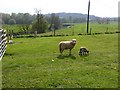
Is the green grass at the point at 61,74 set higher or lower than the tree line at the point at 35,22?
lower

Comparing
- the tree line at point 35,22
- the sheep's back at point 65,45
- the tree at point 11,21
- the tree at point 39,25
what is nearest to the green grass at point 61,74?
the sheep's back at point 65,45

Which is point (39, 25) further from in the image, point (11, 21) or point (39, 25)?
point (11, 21)

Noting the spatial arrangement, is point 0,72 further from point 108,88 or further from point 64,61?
point 108,88

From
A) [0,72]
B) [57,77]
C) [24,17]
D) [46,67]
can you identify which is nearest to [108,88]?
[57,77]

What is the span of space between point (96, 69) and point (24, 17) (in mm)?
62320

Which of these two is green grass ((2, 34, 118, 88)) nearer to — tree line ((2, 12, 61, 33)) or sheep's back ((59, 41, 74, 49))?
sheep's back ((59, 41, 74, 49))

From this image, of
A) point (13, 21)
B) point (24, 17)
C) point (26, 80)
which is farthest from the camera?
point (13, 21)

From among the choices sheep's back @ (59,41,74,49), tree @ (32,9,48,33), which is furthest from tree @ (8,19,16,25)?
sheep's back @ (59,41,74,49)

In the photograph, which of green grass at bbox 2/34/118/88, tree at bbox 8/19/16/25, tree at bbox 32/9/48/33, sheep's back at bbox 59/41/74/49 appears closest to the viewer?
green grass at bbox 2/34/118/88

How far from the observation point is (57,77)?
34.1 ft

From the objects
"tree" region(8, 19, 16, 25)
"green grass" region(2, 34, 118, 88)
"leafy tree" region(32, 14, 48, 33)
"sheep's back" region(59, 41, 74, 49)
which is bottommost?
"green grass" region(2, 34, 118, 88)

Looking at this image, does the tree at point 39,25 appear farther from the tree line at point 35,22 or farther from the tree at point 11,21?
the tree at point 11,21

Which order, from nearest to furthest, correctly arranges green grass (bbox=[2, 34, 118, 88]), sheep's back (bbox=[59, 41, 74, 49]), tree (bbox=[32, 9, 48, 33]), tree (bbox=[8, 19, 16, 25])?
green grass (bbox=[2, 34, 118, 88])
sheep's back (bbox=[59, 41, 74, 49])
tree (bbox=[32, 9, 48, 33])
tree (bbox=[8, 19, 16, 25])

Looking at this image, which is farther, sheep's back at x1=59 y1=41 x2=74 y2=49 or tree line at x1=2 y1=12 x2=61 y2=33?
tree line at x1=2 y1=12 x2=61 y2=33
